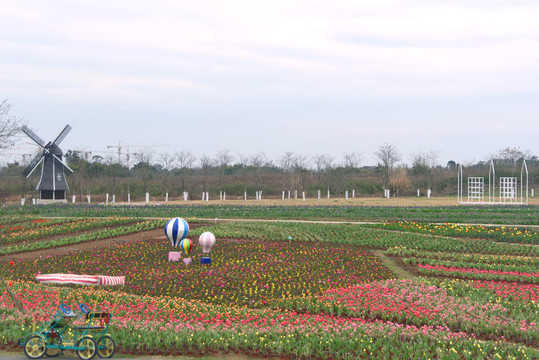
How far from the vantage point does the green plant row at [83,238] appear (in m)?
24.2

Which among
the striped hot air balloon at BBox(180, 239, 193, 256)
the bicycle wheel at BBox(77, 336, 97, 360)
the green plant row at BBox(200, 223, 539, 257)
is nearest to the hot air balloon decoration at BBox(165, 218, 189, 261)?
the striped hot air balloon at BBox(180, 239, 193, 256)

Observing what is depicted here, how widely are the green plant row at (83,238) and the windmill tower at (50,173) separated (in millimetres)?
25034

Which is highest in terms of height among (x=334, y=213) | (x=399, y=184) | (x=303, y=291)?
(x=399, y=184)

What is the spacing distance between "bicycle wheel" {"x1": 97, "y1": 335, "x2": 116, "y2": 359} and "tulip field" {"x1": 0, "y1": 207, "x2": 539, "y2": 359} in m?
0.40

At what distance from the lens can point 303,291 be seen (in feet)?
52.0

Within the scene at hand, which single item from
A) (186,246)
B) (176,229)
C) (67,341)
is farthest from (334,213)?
(67,341)

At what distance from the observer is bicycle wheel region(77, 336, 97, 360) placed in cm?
952

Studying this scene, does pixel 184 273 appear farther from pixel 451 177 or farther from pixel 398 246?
pixel 451 177

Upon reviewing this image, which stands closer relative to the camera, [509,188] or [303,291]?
[303,291]

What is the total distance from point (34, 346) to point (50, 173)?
45.0 m

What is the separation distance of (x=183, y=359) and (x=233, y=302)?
5.01 meters

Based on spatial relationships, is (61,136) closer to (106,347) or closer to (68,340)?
(68,340)

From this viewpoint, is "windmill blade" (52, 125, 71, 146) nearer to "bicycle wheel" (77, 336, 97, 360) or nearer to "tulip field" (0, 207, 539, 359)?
"tulip field" (0, 207, 539, 359)

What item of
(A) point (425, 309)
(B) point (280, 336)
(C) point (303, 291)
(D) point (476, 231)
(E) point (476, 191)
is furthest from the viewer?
(E) point (476, 191)
